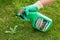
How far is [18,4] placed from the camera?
3.45 metres

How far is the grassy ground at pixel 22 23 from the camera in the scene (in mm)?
2852

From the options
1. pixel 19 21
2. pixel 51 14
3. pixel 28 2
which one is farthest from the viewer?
pixel 28 2

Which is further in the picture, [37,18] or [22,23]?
[22,23]

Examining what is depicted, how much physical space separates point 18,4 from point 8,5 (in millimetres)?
162

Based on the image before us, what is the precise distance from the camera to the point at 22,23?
307 cm

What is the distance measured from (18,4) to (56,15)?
0.61 metres

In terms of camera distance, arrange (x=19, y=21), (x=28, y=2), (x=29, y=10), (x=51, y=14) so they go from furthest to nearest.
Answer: (x=28, y=2) < (x=51, y=14) < (x=19, y=21) < (x=29, y=10)

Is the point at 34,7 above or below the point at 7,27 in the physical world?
above

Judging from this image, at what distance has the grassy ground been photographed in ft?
9.36

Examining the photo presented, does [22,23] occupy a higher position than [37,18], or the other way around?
[37,18]

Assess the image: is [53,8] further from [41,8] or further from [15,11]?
[15,11]

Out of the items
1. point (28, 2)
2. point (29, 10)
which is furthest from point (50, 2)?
point (29, 10)

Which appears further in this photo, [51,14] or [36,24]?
[51,14]

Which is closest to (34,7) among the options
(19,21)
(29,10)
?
(29,10)
